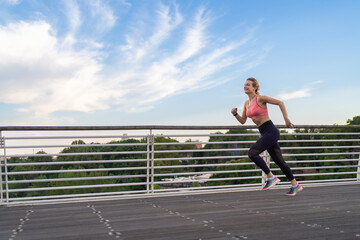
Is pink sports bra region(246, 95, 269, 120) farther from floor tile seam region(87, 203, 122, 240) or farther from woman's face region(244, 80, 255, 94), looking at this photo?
floor tile seam region(87, 203, 122, 240)

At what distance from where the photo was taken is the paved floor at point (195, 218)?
282cm

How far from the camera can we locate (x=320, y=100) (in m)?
33.8

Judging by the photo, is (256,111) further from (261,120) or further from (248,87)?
(248,87)

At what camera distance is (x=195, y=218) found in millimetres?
3430

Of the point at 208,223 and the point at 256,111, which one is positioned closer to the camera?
the point at 208,223

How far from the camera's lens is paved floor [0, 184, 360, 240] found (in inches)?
111

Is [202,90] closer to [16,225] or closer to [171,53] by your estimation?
[171,53]

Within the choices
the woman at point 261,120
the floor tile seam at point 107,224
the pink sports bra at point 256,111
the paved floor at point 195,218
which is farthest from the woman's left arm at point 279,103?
the floor tile seam at point 107,224

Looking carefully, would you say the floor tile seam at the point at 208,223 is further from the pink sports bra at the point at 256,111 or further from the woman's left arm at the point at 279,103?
the woman's left arm at the point at 279,103

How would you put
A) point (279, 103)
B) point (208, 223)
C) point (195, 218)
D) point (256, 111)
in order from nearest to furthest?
1. point (208, 223)
2. point (195, 218)
3. point (279, 103)
4. point (256, 111)

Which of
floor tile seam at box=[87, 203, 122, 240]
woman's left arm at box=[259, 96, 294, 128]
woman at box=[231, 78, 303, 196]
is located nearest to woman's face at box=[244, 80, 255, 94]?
woman at box=[231, 78, 303, 196]

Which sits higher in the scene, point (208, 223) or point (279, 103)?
point (279, 103)

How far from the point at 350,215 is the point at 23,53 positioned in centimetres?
1705

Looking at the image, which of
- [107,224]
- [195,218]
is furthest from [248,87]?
[107,224]
